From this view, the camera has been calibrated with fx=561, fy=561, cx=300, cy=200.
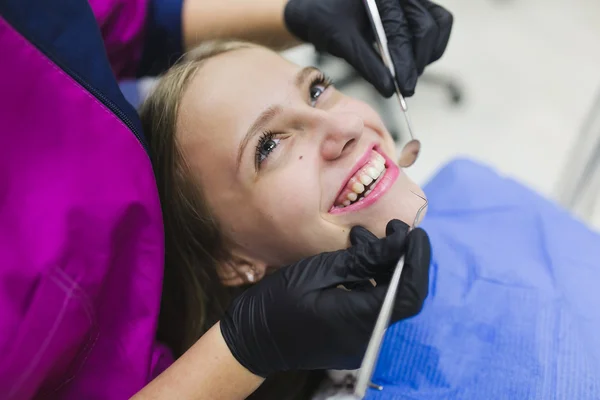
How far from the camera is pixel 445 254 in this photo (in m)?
1.23

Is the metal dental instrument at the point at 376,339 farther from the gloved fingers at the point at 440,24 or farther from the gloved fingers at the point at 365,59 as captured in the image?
the gloved fingers at the point at 440,24

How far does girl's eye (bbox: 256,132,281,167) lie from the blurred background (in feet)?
3.69

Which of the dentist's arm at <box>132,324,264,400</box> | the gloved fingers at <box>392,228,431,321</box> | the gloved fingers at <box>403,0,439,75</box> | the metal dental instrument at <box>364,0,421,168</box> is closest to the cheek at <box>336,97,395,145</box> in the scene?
the metal dental instrument at <box>364,0,421,168</box>

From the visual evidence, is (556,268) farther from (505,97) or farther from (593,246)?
(505,97)

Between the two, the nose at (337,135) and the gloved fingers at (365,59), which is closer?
the nose at (337,135)

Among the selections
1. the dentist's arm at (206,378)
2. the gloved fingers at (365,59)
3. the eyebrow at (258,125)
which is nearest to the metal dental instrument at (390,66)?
the gloved fingers at (365,59)

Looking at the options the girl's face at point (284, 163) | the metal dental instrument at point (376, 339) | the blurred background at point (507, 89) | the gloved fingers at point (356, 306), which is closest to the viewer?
the metal dental instrument at point (376, 339)

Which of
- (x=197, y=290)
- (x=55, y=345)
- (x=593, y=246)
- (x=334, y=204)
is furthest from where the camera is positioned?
(x=593, y=246)

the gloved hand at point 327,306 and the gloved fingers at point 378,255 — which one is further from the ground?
the gloved fingers at point 378,255

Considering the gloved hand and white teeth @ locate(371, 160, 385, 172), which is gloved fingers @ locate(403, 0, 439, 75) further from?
the gloved hand

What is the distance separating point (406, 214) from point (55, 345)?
540mm

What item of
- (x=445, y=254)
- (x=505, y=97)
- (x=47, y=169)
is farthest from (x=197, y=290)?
(x=505, y=97)

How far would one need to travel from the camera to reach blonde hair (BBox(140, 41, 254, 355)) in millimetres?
958

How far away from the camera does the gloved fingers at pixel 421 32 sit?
39.0 inches
